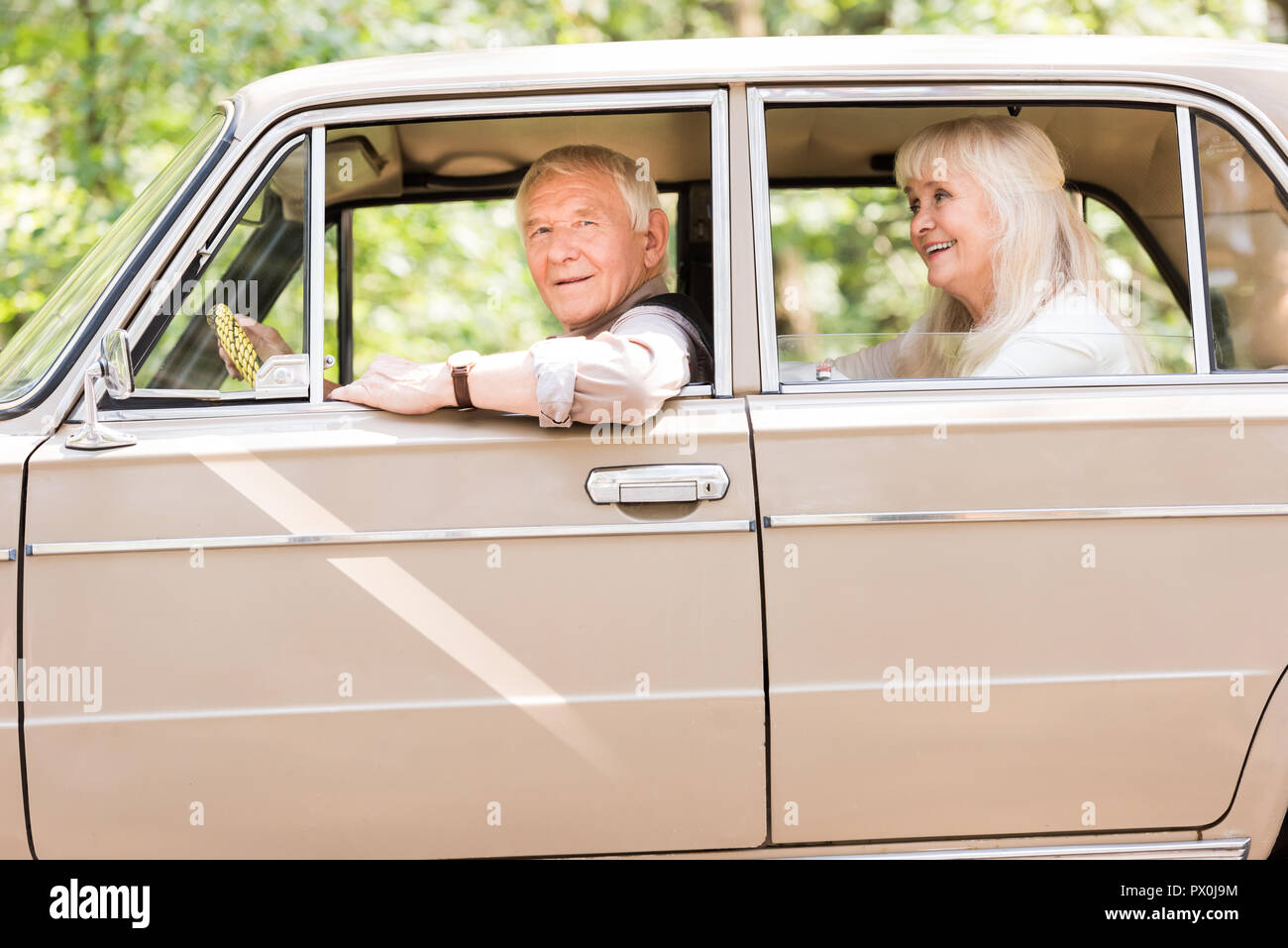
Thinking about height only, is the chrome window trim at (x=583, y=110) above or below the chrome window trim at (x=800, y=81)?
below

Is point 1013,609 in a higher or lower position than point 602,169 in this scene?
lower

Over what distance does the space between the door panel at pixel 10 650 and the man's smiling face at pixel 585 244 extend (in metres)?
1.22

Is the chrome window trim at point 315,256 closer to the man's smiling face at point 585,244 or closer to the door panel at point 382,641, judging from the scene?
the door panel at point 382,641

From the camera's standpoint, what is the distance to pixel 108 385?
7.20 feet

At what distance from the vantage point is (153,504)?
2.21 meters

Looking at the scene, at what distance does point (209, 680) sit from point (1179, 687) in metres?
1.95

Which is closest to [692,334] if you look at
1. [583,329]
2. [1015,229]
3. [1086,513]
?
[583,329]

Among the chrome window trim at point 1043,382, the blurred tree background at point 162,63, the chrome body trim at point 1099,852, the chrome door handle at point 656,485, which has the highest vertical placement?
the blurred tree background at point 162,63

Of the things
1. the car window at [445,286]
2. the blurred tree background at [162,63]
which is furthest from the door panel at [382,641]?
the car window at [445,286]

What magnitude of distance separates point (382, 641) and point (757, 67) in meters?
1.43

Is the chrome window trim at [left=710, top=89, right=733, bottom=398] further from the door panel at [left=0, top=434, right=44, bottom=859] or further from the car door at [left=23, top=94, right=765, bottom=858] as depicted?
the door panel at [left=0, top=434, right=44, bottom=859]

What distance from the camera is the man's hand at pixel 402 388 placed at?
229cm

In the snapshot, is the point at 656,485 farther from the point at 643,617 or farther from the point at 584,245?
the point at 584,245
